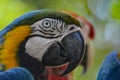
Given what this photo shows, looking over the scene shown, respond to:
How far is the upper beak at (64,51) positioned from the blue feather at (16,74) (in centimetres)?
7

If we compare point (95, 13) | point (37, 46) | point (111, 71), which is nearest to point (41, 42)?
point (37, 46)

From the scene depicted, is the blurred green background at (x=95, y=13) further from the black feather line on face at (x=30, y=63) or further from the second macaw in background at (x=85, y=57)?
the black feather line on face at (x=30, y=63)

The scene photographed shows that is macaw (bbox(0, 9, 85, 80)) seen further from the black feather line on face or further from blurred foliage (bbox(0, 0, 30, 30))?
blurred foliage (bbox(0, 0, 30, 30))

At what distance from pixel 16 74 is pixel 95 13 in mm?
855

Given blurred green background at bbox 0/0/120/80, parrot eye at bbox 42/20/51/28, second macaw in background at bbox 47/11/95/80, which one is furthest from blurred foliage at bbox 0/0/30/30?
parrot eye at bbox 42/20/51/28

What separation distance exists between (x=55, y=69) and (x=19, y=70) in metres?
0.12

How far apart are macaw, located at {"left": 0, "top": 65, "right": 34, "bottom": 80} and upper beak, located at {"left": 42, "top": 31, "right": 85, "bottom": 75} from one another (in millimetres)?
72

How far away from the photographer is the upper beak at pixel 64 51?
3.07 feet

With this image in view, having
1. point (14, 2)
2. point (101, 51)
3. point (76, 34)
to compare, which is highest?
point (14, 2)

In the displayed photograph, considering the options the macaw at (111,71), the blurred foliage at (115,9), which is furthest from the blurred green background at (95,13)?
the macaw at (111,71)

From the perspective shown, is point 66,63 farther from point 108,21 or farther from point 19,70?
point 108,21

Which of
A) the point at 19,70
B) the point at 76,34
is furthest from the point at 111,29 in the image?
the point at 19,70

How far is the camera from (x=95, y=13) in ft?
5.46

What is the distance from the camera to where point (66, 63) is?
95 centimetres
